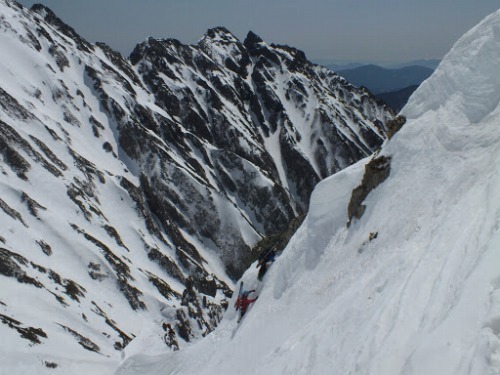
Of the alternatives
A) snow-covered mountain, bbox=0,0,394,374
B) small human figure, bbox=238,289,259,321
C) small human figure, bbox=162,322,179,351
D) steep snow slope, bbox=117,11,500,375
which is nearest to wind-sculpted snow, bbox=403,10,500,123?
steep snow slope, bbox=117,11,500,375

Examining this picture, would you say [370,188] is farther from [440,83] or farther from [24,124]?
[24,124]

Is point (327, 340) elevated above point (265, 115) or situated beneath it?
situated beneath

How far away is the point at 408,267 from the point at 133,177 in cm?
10432

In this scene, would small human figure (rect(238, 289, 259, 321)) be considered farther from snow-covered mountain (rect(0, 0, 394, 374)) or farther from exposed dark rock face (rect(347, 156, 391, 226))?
snow-covered mountain (rect(0, 0, 394, 374))

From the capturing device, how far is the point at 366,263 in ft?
58.5

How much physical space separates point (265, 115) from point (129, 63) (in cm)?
5669

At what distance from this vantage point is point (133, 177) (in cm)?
11200

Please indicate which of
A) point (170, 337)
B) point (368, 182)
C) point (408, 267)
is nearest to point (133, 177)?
point (170, 337)

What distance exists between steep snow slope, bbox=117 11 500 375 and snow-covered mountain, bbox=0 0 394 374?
17901 millimetres

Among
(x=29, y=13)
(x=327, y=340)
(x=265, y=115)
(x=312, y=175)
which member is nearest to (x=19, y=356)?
(x=327, y=340)

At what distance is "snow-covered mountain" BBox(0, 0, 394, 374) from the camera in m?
46.1

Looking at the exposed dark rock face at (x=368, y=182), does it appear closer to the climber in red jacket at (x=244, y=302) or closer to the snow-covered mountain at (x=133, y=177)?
the climber in red jacket at (x=244, y=302)

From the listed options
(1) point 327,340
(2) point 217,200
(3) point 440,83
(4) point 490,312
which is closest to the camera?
(4) point 490,312

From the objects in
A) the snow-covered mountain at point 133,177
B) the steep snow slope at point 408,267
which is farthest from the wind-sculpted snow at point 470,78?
the snow-covered mountain at point 133,177
